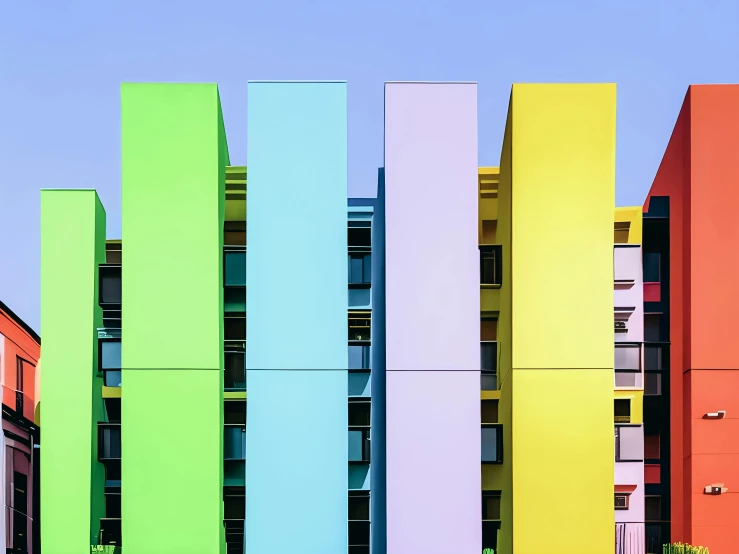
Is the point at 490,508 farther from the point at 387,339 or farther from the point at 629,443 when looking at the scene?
the point at 387,339

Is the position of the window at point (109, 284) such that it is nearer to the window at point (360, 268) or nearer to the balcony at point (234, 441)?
the balcony at point (234, 441)

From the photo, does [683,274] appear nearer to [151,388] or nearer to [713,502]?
[713,502]

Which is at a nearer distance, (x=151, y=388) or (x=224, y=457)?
(x=151, y=388)

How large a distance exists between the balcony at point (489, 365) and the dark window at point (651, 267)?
5.77m

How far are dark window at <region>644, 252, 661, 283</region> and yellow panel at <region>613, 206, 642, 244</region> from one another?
54.4 inches

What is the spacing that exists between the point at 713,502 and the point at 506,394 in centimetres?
559

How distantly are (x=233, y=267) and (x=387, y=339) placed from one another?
4.62 m

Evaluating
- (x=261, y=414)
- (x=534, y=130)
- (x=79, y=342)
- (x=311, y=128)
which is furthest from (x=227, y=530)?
(x=534, y=130)

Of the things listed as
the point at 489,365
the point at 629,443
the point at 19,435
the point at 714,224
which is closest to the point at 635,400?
the point at 629,443

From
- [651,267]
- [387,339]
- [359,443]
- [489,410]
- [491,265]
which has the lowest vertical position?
[359,443]

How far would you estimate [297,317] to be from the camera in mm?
26406

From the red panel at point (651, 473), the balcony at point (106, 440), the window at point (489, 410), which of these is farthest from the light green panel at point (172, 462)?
the red panel at point (651, 473)

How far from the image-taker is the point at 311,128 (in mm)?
26953

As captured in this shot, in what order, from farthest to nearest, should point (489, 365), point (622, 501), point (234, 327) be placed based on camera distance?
point (234, 327)
point (622, 501)
point (489, 365)
